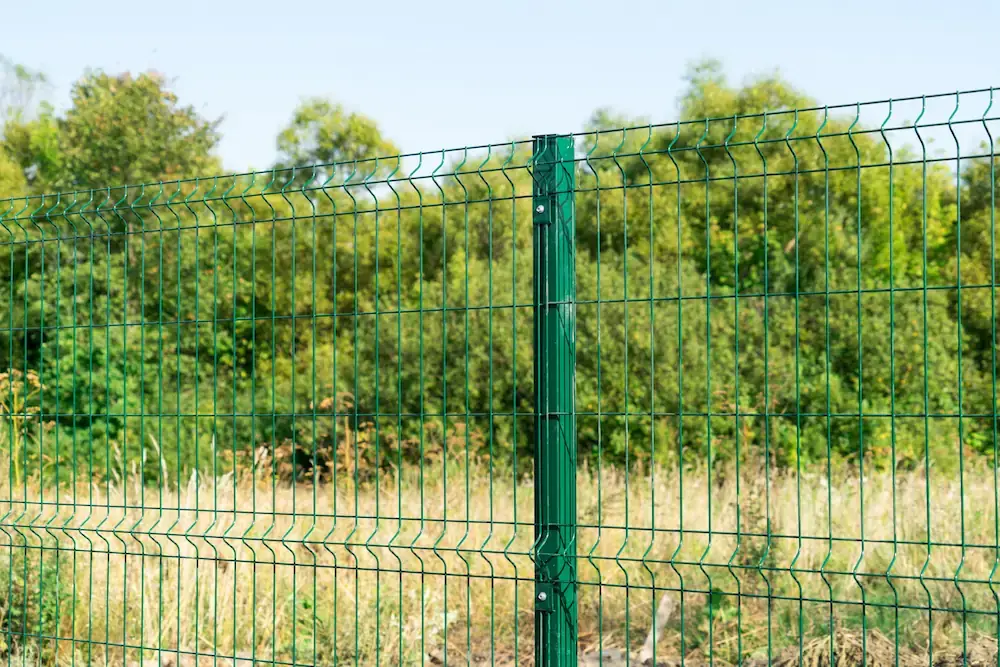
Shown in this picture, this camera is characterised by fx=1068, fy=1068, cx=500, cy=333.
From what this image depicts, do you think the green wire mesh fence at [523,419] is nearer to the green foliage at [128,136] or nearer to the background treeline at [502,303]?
the background treeline at [502,303]

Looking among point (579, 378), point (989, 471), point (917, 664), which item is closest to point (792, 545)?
point (917, 664)

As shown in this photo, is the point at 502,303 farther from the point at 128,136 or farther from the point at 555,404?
the point at 555,404

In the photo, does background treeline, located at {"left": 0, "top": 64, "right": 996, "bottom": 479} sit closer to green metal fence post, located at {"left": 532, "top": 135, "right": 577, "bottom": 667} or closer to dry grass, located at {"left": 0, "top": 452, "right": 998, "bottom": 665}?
dry grass, located at {"left": 0, "top": 452, "right": 998, "bottom": 665}

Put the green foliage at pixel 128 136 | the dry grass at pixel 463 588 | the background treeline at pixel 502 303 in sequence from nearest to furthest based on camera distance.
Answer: the dry grass at pixel 463 588, the background treeline at pixel 502 303, the green foliage at pixel 128 136

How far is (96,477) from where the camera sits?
9.33 m

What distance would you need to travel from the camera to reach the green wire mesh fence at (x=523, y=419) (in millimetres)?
3441

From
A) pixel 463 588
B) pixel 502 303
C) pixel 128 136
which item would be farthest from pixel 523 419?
pixel 128 136

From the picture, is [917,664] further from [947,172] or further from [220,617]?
[947,172]

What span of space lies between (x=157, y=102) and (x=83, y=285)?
339cm

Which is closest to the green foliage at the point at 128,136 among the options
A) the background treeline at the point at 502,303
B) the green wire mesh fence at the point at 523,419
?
the background treeline at the point at 502,303

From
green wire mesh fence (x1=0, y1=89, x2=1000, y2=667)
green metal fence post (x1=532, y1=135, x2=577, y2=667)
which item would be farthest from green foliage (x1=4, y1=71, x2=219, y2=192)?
green metal fence post (x1=532, y1=135, x2=577, y2=667)

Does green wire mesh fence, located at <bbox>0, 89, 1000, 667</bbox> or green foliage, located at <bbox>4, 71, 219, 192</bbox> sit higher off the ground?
green foliage, located at <bbox>4, 71, 219, 192</bbox>

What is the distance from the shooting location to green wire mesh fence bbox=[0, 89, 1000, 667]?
135 inches

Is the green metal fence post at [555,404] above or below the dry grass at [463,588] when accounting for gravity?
above
